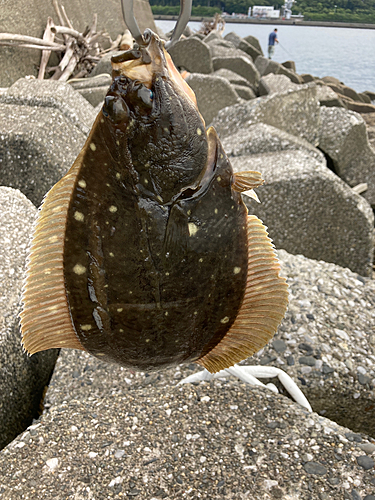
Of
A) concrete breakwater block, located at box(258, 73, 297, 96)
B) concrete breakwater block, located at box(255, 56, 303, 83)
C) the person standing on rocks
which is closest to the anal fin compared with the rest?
concrete breakwater block, located at box(258, 73, 297, 96)

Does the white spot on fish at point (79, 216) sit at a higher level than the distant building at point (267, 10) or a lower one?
lower

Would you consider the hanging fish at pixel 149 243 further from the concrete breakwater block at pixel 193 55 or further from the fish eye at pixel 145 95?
the concrete breakwater block at pixel 193 55

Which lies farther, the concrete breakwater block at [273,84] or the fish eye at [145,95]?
the concrete breakwater block at [273,84]

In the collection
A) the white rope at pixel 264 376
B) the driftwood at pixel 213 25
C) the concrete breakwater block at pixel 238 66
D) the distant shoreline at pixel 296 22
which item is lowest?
the white rope at pixel 264 376

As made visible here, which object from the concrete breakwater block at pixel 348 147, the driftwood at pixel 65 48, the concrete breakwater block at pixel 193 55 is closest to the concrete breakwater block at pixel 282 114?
the concrete breakwater block at pixel 348 147

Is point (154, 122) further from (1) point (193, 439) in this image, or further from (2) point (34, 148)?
(2) point (34, 148)

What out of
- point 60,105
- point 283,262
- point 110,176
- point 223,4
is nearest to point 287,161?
point 283,262
